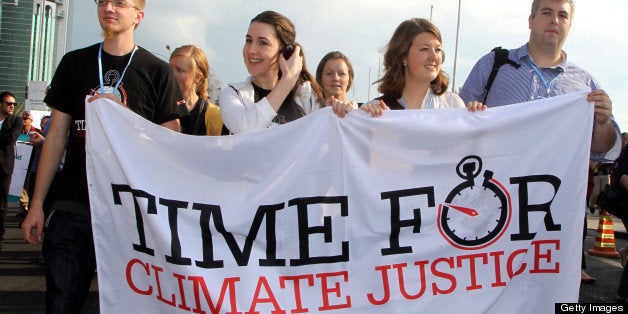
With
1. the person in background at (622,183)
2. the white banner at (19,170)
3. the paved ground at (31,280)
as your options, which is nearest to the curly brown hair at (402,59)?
the person in background at (622,183)

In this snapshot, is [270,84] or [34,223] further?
[270,84]

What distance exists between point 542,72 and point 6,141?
6477mm

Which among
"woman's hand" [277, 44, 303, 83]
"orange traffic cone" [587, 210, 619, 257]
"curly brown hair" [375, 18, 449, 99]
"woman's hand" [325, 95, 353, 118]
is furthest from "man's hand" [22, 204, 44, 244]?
"orange traffic cone" [587, 210, 619, 257]

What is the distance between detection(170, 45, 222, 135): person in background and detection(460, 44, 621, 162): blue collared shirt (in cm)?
185

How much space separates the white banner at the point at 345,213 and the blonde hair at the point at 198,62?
2.01 m

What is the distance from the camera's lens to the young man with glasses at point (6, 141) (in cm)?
720

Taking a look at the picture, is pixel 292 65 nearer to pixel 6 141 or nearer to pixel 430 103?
pixel 430 103

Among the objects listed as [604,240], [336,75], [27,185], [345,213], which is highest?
[336,75]

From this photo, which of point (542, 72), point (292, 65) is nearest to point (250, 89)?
point (292, 65)

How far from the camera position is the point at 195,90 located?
195 inches

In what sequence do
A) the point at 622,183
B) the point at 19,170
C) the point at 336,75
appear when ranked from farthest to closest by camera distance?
1. the point at 19,170
2. the point at 336,75
3. the point at 622,183

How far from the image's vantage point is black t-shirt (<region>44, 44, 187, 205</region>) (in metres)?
2.98

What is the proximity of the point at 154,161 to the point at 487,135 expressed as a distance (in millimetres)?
1610

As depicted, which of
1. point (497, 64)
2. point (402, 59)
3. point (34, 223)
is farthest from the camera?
point (497, 64)
